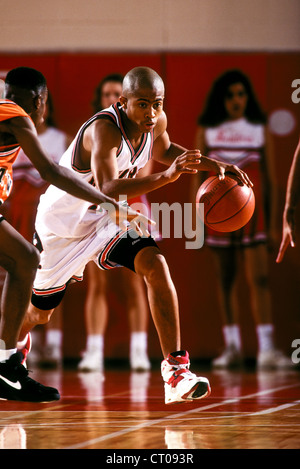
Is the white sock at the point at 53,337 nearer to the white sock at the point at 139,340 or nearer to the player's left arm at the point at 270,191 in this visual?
the white sock at the point at 139,340

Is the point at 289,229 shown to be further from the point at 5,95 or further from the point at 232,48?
the point at 232,48

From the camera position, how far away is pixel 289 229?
408 centimetres

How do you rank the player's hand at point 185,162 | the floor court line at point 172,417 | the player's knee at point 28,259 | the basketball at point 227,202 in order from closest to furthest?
the floor court line at point 172,417
the player's knee at point 28,259
the player's hand at point 185,162
the basketball at point 227,202

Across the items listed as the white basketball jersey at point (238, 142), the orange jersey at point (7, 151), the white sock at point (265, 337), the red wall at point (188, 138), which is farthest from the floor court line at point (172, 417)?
the white basketball jersey at point (238, 142)

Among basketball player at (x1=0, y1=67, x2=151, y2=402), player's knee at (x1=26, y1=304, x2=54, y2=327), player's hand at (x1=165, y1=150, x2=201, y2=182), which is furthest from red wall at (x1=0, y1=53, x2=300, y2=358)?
basketball player at (x1=0, y1=67, x2=151, y2=402)

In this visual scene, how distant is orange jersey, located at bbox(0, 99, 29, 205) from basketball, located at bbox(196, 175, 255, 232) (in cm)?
99

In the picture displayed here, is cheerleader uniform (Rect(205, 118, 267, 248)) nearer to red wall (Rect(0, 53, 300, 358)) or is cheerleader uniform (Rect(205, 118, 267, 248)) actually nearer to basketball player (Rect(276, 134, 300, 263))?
red wall (Rect(0, 53, 300, 358))

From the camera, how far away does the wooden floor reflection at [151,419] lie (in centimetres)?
269

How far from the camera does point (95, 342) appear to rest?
6125 millimetres

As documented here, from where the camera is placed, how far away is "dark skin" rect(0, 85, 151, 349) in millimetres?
3129

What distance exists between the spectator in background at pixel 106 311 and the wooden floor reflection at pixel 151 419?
89 cm

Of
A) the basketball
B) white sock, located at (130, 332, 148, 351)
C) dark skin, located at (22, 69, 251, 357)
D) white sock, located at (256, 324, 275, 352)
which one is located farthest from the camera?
white sock, located at (256, 324, 275, 352)

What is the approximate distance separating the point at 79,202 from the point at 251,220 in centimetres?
262

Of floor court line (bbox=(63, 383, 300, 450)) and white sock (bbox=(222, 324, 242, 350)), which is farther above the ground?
white sock (bbox=(222, 324, 242, 350))
